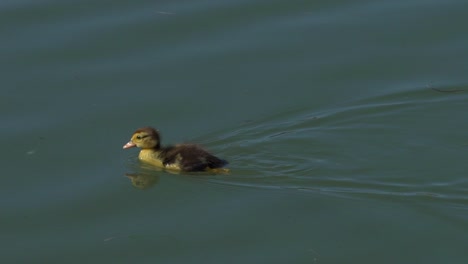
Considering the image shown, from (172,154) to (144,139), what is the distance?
9.0 inches

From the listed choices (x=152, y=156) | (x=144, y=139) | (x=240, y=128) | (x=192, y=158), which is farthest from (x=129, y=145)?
(x=240, y=128)

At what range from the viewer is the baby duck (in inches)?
324

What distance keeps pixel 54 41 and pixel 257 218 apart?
3.12 m

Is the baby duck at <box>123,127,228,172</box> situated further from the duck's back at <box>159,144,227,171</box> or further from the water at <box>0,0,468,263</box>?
the water at <box>0,0,468,263</box>

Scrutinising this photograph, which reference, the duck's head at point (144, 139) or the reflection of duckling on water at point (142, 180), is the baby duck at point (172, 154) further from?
the reflection of duckling on water at point (142, 180)

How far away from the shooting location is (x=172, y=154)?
836 cm

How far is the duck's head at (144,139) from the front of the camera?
8289 mm

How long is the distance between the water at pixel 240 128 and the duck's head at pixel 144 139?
142mm

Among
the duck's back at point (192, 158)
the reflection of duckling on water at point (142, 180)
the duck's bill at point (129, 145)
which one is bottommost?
the reflection of duckling on water at point (142, 180)

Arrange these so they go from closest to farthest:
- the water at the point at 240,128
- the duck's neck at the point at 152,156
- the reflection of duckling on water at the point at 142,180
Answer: the water at the point at 240,128 < the reflection of duckling on water at the point at 142,180 < the duck's neck at the point at 152,156

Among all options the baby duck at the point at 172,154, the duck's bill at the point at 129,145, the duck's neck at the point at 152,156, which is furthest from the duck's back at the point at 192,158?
the duck's bill at the point at 129,145

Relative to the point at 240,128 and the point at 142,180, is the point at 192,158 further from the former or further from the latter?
the point at 240,128

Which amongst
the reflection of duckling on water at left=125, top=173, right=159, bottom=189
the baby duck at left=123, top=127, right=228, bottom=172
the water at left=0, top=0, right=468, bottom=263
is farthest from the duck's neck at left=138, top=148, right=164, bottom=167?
the reflection of duckling on water at left=125, top=173, right=159, bottom=189

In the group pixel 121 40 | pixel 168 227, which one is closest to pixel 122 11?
pixel 121 40
